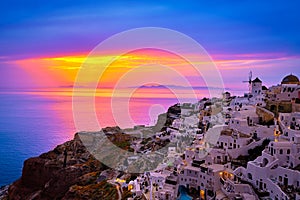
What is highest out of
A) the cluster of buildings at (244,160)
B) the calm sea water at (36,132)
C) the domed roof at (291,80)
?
the domed roof at (291,80)

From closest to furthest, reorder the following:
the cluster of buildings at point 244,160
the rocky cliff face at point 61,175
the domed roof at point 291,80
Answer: the cluster of buildings at point 244,160 → the domed roof at point 291,80 → the rocky cliff face at point 61,175

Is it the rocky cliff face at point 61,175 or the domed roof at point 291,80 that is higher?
the domed roof at point 291,80

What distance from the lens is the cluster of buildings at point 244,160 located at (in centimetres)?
1650

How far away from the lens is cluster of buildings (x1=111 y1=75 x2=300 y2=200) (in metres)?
16.5

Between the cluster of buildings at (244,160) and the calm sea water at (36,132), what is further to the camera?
the calm sea water at (36,132)

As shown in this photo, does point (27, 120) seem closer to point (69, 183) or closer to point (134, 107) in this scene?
point (134, 107)

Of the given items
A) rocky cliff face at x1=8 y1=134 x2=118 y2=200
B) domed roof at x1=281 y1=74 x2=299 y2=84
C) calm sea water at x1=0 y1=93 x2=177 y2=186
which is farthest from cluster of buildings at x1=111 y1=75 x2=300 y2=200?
calm sea water at x1=0 y1=93 x2=177 y2=186

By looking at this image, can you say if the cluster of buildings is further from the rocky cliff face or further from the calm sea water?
the calm sea water

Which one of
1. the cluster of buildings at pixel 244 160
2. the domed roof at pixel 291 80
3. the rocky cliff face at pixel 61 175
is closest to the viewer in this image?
the cluster of buildings at pixel 244 160

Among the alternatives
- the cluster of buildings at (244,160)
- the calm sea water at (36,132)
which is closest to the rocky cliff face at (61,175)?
the cluster of buildings at (244,160)

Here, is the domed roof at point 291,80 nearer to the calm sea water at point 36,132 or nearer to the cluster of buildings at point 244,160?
the cluster of buildings at point 244,160

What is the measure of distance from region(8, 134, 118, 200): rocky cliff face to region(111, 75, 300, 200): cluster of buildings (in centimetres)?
973

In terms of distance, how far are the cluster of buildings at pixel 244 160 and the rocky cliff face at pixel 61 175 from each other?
973 cm

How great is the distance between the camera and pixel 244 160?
2052cm
